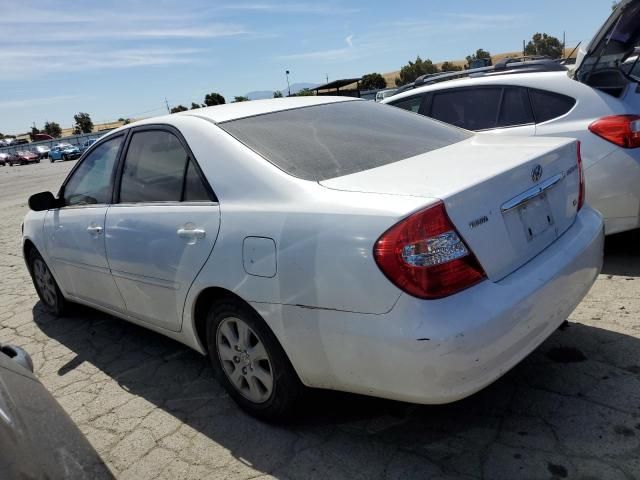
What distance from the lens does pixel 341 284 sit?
7.06 ft

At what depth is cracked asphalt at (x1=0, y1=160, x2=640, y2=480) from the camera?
234 centimetres

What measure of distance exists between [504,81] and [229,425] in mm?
3762

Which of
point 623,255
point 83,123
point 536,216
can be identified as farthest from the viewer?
point 83,123

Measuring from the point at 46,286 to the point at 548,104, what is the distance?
4.56 meters

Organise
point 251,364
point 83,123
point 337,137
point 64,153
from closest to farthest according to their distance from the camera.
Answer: point 251,364 < point 337,137 < point 64,153 < point 83,123

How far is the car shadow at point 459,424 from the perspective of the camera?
7.62ft

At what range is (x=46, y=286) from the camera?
482cm

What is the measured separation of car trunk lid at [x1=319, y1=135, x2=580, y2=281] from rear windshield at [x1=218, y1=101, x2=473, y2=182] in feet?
0.46

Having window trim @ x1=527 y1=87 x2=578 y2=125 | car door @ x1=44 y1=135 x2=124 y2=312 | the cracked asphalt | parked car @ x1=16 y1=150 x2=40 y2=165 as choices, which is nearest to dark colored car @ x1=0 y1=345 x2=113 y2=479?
the cracked asphalt

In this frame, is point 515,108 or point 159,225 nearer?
point 159,225

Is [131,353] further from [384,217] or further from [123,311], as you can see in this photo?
[384,217]

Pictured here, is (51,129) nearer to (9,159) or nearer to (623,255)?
(9,159)

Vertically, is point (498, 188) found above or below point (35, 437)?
above

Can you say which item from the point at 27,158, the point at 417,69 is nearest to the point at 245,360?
the point at 27,158
